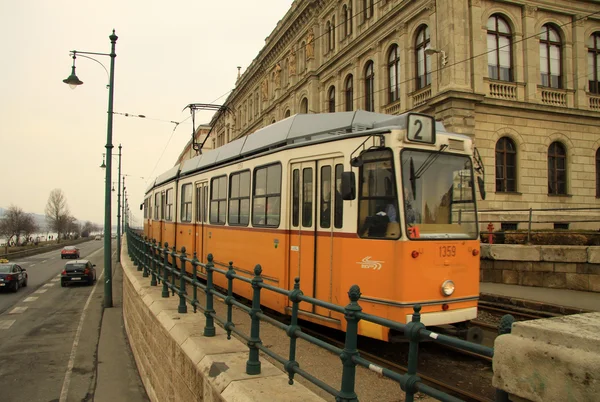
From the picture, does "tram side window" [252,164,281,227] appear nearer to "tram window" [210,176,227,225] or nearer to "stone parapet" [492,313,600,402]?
"tram window" [210,176,227,225]

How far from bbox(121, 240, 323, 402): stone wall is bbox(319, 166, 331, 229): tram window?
2.19 meters

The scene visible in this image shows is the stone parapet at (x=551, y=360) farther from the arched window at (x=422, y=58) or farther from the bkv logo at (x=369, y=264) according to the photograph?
the arched window at (x=422, y=58)

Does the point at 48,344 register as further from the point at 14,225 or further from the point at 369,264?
the point at 14,225

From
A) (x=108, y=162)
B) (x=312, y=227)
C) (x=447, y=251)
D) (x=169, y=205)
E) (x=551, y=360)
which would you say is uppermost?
(x=108, y=162)

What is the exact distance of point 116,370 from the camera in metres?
11.7

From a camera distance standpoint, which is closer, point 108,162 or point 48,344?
point 48,344

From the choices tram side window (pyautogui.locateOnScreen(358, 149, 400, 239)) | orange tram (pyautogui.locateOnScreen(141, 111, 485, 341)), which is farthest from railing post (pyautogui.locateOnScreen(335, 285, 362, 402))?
tram side window (pyautogui.locateOnScreen(358, 149, 400, 239))

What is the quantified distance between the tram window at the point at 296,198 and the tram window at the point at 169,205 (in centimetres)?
932

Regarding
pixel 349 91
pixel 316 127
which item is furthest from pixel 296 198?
pixel 349 91

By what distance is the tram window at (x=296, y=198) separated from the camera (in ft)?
25.4

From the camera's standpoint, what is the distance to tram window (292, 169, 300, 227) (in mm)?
7753

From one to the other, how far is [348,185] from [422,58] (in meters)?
18.6

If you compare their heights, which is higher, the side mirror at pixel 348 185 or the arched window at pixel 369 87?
the arched window at pixel 369 87

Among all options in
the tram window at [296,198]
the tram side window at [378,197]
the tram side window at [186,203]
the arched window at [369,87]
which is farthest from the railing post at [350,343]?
the arched window at [369,87]
